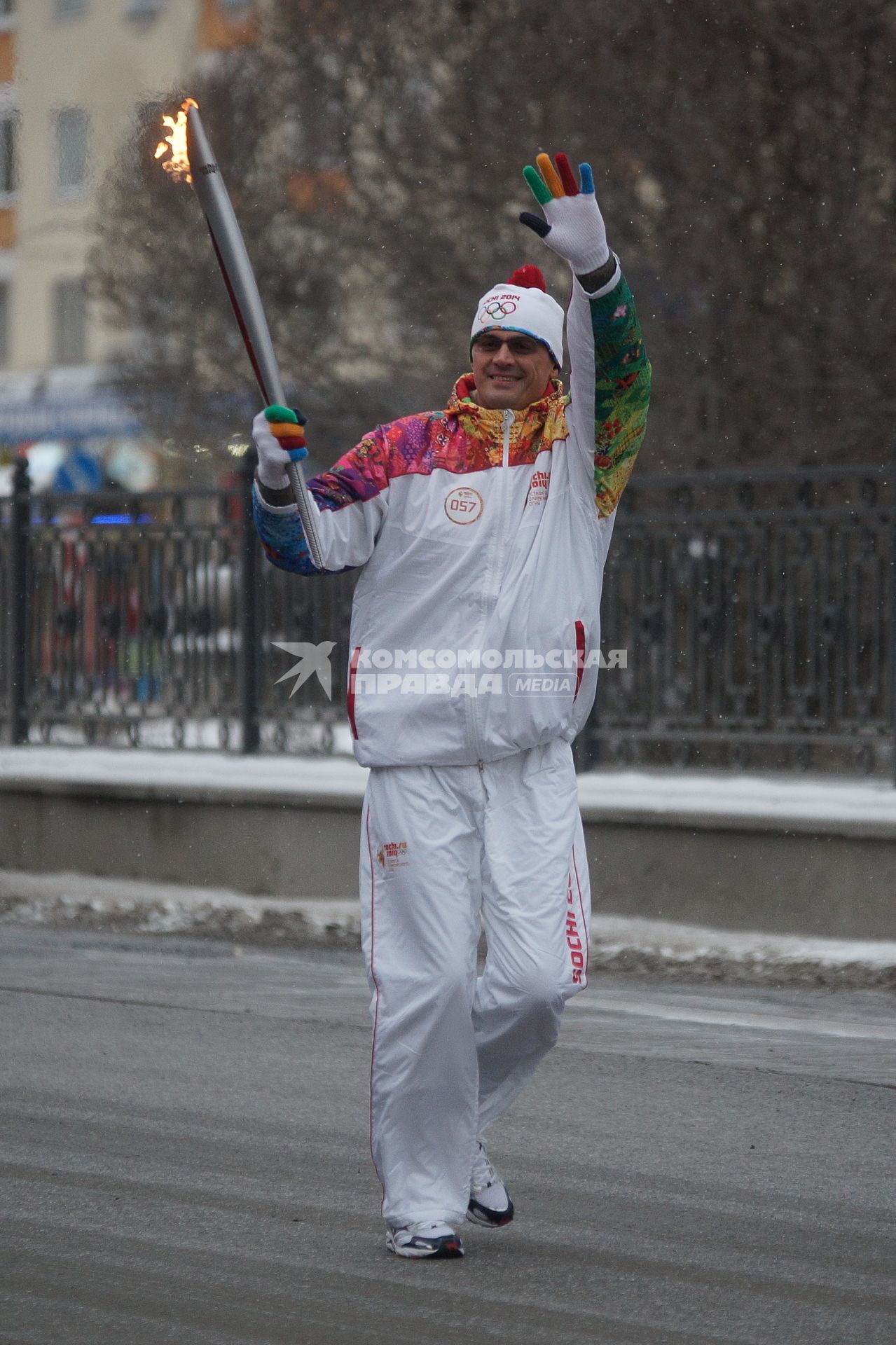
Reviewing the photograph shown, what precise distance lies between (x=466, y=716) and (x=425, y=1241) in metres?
1.09

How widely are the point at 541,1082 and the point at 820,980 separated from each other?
254cm

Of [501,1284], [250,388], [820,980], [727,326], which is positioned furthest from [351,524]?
[250,388]

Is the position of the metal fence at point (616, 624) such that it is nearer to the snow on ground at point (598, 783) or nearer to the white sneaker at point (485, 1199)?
the snow on ground at point (598, 783)

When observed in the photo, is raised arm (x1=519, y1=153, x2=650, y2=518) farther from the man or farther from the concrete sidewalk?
the concrete sidewalk

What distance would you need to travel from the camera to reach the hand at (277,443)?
498 centimetres

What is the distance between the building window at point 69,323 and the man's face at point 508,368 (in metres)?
14.8

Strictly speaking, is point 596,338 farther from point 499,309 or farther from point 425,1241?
point 425,1241

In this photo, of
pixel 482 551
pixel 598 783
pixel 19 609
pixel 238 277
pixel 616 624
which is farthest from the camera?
pixel 19 609

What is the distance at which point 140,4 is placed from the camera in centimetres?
1862

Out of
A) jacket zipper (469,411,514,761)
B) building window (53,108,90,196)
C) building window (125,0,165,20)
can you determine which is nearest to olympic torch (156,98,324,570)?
jacket zipper (469,411,514,761)

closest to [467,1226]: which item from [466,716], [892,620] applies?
[466,716]

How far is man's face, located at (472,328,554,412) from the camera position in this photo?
5297mm

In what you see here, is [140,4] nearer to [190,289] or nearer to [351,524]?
[190,289]

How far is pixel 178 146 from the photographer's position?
505 cm
